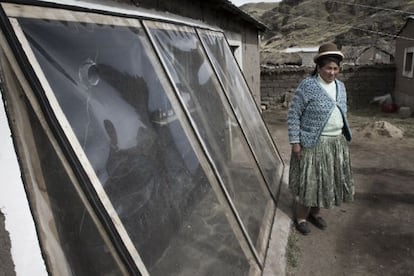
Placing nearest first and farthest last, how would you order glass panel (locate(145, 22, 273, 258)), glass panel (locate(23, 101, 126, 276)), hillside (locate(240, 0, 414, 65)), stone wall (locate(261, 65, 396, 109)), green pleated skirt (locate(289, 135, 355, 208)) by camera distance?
glass panel (locate(23, 101, 126, 276)), glass panel (locate(145, 22, 273, 258)), green pleated skirt (locate(289, 135, 355, 208)), stone wall (locate(261, 65, 396, 109)), hillside (locate(240, 0, 414, 65))

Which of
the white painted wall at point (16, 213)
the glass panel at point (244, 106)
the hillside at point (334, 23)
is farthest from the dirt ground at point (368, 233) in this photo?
the hillside at point (334, 23)

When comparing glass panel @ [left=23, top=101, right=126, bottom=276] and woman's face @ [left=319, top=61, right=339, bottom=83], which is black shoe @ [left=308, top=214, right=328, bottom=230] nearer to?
woman's face @ [left=319, top=61, right=339, bottom=83]

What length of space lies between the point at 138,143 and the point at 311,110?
5.42ft

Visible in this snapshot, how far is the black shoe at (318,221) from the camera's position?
A: 10.6ft

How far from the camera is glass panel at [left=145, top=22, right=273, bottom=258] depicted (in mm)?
2314

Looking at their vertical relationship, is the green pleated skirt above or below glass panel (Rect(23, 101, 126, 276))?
below

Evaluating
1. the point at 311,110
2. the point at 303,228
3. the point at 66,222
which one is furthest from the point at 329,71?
the point at 66,222

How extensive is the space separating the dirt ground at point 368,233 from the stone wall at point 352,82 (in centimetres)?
703

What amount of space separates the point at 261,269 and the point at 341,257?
3.19ft

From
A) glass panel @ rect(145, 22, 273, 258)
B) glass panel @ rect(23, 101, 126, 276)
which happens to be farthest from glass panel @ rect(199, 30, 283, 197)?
glass panel @ rect(23, 101, 126, 276)

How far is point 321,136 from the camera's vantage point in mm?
2730

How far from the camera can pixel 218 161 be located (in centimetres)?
234

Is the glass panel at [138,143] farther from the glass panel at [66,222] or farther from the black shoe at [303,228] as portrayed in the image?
the black shoe at [303,228]

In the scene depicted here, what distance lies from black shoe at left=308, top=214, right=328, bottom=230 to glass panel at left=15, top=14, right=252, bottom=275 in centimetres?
138
